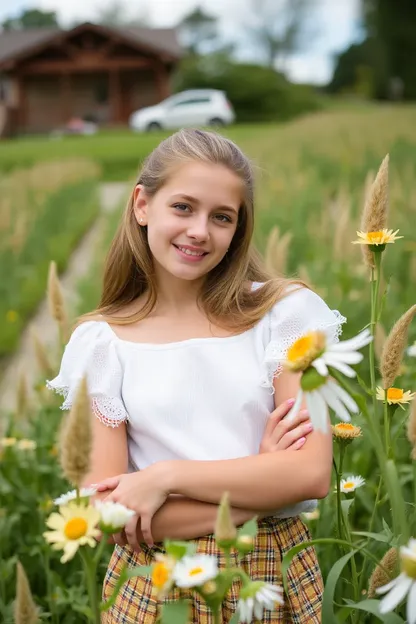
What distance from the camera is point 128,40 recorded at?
31656 millimetres

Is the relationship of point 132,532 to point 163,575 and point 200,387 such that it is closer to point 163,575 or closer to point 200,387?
point 200,387

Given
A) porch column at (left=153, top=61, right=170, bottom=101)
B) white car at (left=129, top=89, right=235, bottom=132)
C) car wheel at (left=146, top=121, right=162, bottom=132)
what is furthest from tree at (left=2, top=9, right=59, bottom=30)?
white car at (left=129, top=89, right=235, bottom=132)

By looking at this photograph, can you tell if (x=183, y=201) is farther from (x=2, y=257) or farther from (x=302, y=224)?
(x=2, y=257)

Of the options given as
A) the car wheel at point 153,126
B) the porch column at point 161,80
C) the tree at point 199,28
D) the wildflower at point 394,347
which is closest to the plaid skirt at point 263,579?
the wildflower at point 394,347

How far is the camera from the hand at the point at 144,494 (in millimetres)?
1318

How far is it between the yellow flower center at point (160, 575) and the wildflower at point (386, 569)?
410mm

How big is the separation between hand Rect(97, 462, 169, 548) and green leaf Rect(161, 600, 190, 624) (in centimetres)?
40

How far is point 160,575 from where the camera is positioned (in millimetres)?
844

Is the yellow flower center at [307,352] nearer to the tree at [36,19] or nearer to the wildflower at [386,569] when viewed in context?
the wildflower at [386,569]

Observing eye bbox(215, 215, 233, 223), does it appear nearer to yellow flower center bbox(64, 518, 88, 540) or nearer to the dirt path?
yellow flower center bbox(64, 518, 88, 540)

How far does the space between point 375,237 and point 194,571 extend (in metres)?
0.63

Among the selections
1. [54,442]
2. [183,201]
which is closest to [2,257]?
[54,442]

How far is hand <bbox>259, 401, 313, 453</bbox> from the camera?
1.38 metres

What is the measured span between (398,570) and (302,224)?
387 cm
